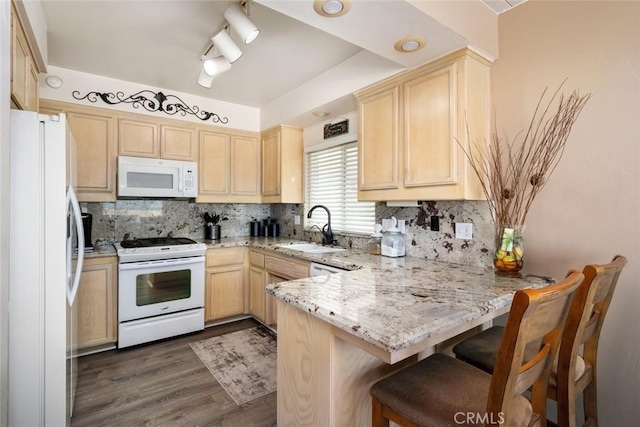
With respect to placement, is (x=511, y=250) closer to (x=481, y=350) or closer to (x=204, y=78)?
(x=481, y=350)

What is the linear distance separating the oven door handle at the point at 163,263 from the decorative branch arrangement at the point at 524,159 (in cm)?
257

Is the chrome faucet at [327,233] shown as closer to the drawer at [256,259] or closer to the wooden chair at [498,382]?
the drawer at [256,259]

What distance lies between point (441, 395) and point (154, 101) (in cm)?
351

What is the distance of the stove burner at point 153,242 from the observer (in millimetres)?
2887

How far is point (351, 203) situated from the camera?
10.2 feet

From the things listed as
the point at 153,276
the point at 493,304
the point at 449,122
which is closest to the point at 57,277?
the point at 153,276

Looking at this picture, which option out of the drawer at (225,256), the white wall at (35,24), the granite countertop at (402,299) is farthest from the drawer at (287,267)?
the white wall at (35,24)

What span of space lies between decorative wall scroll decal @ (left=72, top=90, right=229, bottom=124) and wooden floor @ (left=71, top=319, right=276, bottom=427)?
234cm

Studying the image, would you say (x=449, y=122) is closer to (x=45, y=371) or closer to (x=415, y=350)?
(x=415, y=350)

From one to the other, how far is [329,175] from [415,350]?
2.49 metres

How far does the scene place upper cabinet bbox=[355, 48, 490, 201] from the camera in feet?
6.00

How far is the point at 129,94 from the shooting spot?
10.0 feet

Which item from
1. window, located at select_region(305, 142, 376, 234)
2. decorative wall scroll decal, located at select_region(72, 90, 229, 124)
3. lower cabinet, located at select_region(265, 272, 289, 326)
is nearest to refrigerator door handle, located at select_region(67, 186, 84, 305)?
lower cabinet, located at select_region(265, 272, 289, 326)

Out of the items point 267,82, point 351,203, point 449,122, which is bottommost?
point 351,203
